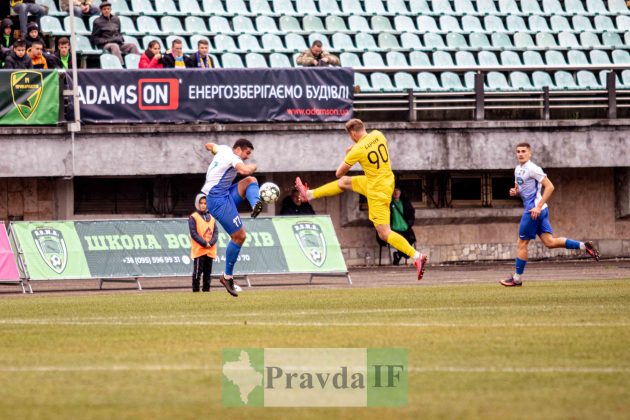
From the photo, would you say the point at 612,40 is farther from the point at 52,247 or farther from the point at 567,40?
the point at 52,247

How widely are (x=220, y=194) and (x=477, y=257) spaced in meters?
13.2

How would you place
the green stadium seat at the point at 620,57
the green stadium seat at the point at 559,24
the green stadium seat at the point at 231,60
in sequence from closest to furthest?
the green stadium seat at the point at 231,60 → the green stadium seat at the point at 620,57 → the green stadium seat at the point at 559,24

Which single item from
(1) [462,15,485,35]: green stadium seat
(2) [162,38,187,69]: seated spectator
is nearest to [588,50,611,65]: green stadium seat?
(1) [462,15,485,35]: green stadium seat

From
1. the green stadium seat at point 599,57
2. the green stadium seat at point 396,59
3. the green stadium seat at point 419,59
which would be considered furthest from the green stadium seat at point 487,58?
the green stadium seat at point 599,57

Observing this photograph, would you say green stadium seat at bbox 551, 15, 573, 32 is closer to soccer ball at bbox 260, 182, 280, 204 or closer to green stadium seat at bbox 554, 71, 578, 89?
green stadium seat at bbox 554, 71, 578, 89

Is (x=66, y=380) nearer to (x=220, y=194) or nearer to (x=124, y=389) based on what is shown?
(x=124, y=389)

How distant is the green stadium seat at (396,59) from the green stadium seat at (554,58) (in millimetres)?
3762

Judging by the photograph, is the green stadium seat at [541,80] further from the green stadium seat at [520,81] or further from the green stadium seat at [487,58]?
the green stadium seat at [487,58]

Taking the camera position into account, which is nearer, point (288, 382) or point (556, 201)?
point (288, 382)

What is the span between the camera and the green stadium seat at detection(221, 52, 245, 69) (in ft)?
95.0

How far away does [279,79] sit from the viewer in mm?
27094

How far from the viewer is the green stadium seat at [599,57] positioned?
32281 millimetres

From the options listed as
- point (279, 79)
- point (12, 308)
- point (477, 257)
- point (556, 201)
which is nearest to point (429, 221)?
point (477, 257)

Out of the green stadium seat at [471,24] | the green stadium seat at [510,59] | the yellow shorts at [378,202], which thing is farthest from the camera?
the green stadium seat at [471,24]
